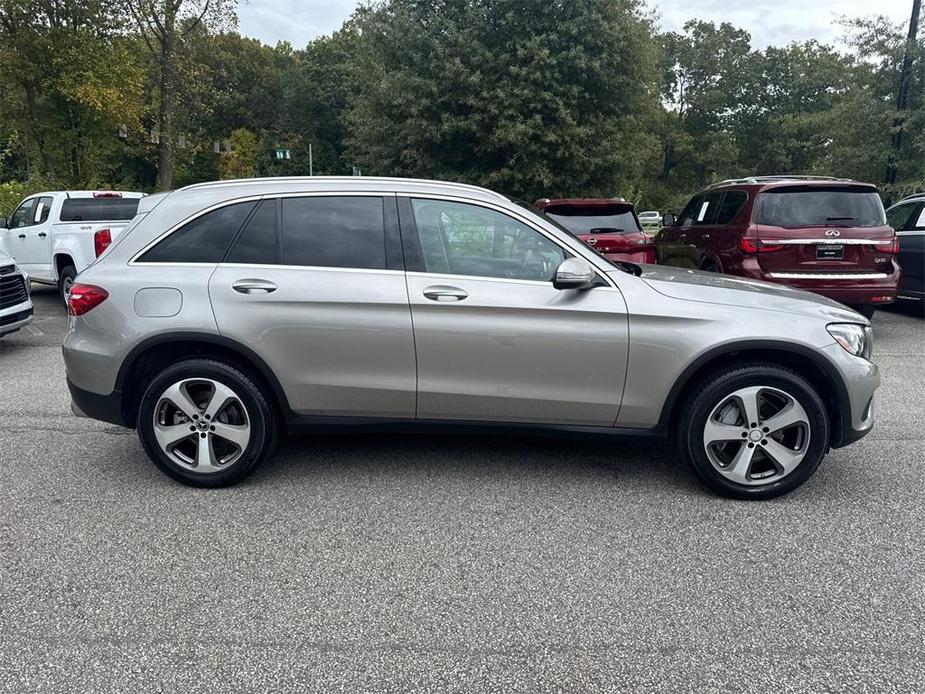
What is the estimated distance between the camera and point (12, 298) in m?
7.57

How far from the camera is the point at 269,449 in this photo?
4062mm

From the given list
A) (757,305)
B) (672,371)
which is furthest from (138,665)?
(757,305)

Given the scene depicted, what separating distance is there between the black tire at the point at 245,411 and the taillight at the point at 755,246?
592 cm

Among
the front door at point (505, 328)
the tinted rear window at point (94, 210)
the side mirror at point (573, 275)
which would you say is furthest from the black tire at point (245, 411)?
the tinted rear window at point (94, 210)

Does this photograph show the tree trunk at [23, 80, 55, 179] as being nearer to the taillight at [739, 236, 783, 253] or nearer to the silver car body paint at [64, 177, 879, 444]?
the taillight at [739, 236, 783, 253]

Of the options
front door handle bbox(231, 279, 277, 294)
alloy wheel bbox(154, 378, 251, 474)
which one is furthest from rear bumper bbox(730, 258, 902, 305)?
alloy wheel bbox(154, 378, 251, 474)

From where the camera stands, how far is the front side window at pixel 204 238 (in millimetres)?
4008

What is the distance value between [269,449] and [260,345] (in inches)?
24.3

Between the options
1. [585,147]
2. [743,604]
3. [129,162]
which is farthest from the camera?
[129,162]

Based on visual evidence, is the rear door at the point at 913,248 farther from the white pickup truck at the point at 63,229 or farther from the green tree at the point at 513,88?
the white pickup truck at the point at 63,229

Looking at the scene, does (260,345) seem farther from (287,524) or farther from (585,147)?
(585,147)

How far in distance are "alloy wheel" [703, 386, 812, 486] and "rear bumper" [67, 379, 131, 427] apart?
129 inches

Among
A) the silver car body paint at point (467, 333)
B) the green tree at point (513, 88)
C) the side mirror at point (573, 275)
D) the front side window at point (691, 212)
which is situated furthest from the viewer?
the green tree at point (513, 88)

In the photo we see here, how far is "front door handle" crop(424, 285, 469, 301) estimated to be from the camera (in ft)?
12.5
